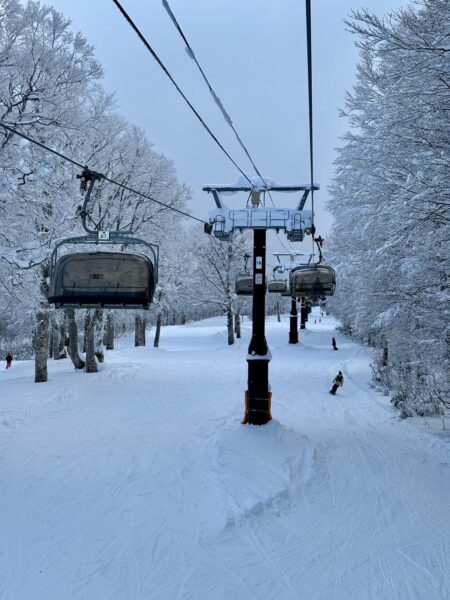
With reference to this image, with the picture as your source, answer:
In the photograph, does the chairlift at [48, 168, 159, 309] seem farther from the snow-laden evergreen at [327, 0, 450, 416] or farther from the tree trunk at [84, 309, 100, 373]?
the tree trunk at [84, 309, 100, 373]

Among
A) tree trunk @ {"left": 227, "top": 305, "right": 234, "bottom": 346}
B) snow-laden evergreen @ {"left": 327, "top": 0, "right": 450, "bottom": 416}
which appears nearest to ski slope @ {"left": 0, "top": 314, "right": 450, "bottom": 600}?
snow-laden evergreen @ {"left": 327, "top": 0, "right": 450, "bottom": 416}

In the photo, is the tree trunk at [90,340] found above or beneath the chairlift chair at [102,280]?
beneath

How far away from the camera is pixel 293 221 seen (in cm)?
905

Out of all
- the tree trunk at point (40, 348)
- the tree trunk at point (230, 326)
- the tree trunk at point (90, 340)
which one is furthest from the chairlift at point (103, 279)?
the tree trunk at point (230, 326)

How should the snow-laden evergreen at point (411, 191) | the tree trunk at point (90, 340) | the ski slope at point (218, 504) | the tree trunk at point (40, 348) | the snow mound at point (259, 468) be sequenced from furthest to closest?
1. the tree trunk at point (90, 340)
2. the tree trunk at point (40, 348)
3. the snow-laden evergreen at point (411, 191)
4. the snow mound at point (259, 468)
5. the ski slope at point (218, 504)

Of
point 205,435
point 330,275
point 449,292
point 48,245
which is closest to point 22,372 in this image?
point 48,245

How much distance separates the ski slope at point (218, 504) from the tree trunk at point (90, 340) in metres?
5.53

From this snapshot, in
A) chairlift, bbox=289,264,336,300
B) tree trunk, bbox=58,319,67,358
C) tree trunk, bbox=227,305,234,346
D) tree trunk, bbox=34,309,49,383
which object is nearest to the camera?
chairlift, bbox=289,264,336,300

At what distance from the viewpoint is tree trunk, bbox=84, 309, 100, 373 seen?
16.7 metres

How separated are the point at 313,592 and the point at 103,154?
55.4 ft

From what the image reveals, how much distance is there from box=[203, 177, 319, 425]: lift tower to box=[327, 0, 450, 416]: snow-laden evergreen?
79.8 inches

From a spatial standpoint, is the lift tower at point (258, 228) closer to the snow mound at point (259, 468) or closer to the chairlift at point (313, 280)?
the snow mound at point (259, 468)

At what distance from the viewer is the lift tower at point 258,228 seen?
8.81 metres

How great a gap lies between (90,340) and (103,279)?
11137mm
